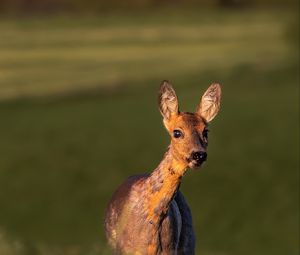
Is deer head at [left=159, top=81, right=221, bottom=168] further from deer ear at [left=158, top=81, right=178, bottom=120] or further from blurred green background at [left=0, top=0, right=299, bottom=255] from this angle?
blurred green background at [left=0, top=0, right=299, bottom=255]

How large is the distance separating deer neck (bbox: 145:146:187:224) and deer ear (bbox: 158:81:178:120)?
0.34 m

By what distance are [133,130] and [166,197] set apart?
2312cm

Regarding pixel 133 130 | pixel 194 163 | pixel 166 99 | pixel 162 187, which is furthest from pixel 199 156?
pixel 133 130

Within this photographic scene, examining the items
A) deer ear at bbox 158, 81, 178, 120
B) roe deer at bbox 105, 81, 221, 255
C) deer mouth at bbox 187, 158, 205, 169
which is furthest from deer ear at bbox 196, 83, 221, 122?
deer mouth at bbox 187, 158, 205, 169

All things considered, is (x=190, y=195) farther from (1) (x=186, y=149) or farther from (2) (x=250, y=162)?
(1) (x=186, y=149)

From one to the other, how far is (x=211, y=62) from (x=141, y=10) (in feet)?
125

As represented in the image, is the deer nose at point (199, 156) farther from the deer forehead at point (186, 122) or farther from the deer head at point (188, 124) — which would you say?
the deer forehead at point (186, 122)

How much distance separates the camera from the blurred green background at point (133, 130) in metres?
24.6

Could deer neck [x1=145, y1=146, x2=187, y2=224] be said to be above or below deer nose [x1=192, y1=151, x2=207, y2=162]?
above

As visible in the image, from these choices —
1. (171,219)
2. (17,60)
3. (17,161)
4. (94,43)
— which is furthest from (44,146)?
(94,43)

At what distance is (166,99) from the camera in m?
9.65

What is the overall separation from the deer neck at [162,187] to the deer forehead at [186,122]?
0.23m

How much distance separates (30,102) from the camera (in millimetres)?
40938

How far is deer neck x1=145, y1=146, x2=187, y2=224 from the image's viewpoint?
986cm
